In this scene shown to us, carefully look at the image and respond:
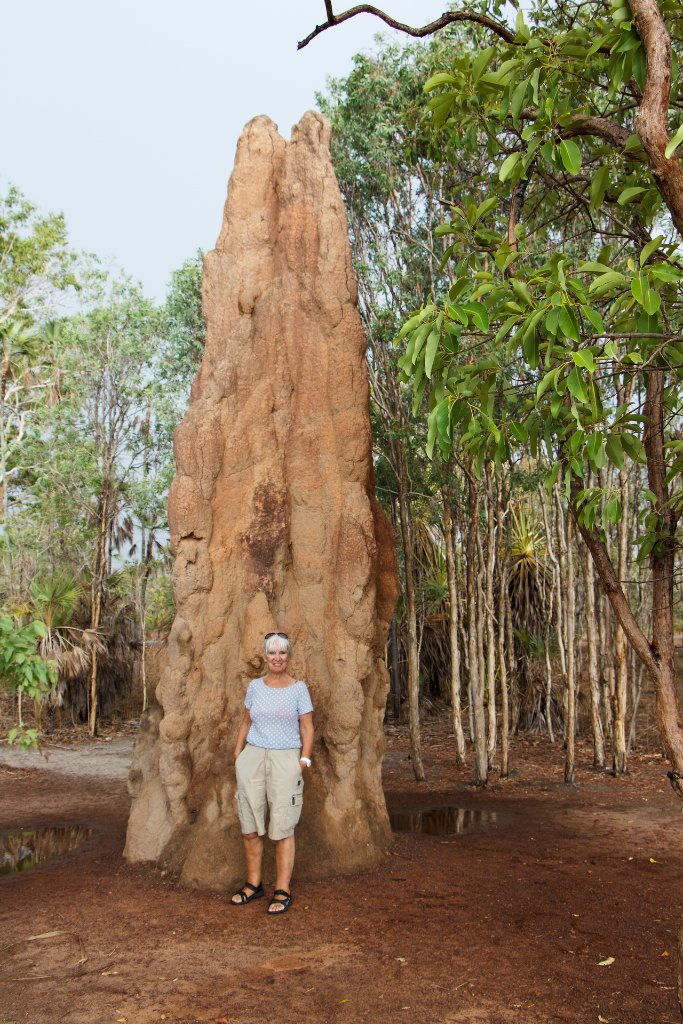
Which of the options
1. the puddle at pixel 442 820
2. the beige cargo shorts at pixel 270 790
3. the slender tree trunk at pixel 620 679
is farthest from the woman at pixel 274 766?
the slender tree trunk at pixel 620 679

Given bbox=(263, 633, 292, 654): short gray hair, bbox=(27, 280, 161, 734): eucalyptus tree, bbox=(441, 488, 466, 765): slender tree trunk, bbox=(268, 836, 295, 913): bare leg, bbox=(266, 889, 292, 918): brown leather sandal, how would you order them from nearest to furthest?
bbox=(266, 889, 292, 918): brown leather sandal, bbox=(268, 836, 295, 913): bare leg, bbox=(263, 633, 292, 654): short gray hair, bbox=(441, 488, 466, 765): slender tree trunk, bbox=(27, 280, 161, 734): eucalyptus tree

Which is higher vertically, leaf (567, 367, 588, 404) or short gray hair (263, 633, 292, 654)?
leaf (567, 367, 588, 404)

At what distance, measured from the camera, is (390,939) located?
4.59m

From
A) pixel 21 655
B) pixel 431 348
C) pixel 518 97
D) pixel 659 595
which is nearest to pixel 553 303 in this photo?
pixel 431 348

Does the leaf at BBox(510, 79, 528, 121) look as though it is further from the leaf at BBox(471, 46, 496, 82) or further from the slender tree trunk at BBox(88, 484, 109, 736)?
the slender tree trunk at BBox(88, 484, 109, 736)

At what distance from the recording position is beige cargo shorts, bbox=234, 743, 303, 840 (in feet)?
16.9

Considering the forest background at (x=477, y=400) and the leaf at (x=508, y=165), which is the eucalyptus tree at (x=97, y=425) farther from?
the leaf at (x=508, y=165)

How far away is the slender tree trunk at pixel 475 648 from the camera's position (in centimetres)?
894

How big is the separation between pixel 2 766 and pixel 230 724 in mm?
5946

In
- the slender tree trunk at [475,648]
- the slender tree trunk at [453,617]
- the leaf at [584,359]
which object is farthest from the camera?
the slender tree trunk at [453,617]

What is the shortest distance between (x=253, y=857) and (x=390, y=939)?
1010mm

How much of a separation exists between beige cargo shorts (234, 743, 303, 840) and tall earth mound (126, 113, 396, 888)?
0.51 metres

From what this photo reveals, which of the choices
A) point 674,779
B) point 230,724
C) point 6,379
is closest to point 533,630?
point 230,724

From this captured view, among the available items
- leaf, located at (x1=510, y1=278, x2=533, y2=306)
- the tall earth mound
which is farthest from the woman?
leaf, located at (x1=510, y1=278, x2=533, y2=306)
